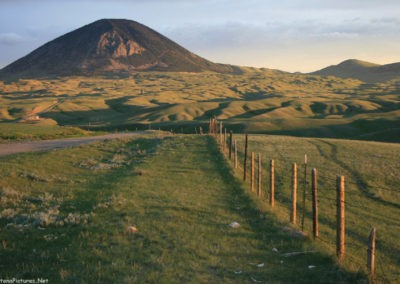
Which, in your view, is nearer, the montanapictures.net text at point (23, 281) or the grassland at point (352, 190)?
the montanapictures.net text at point (23, 281)

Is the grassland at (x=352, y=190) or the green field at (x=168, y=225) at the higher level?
the green field at (x=168, y=225)

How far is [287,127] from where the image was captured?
83375mm

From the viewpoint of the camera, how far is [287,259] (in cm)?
1125

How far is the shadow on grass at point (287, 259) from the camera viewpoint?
9953 millimetres

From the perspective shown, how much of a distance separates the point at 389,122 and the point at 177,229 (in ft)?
253

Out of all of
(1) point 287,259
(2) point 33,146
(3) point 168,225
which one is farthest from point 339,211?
(2) point 33,146

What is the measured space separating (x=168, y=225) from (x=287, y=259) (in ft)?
13.4

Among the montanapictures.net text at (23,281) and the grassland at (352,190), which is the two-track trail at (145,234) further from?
the grassland at (352,190)

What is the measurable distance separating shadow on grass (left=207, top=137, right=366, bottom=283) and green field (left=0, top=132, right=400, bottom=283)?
0.03m

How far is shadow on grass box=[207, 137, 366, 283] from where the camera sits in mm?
9953

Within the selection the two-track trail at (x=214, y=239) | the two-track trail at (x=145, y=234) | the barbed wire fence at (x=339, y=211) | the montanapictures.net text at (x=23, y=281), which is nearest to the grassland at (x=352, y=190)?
the barbed wire fence at (x=339, y=211)

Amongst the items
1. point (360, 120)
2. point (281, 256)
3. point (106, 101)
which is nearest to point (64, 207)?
point (281, 256)

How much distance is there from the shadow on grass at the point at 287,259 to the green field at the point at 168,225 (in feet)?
0.10

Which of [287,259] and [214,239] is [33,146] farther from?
[287,259]
